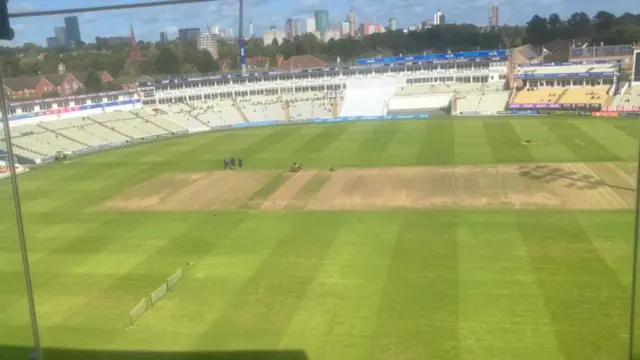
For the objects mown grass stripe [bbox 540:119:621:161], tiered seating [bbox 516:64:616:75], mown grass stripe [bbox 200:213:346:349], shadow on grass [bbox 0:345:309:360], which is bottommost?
shadow on grass [bbox 0:345:309:360]

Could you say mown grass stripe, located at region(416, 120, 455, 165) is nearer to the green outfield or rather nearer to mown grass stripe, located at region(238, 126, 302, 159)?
the green outfield

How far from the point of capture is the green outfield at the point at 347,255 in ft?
39.9

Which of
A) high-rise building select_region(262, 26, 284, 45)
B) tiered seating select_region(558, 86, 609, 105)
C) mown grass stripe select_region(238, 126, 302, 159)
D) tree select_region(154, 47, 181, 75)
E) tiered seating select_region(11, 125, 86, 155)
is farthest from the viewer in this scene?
high-rise building select_region(262, 26, 284, 45)

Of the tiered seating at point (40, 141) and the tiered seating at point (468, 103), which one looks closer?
the tiered seating at point (40, 141)

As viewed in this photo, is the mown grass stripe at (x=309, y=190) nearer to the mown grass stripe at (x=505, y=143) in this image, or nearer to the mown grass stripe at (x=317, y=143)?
the mown grass stripe at (x=317, y=143)

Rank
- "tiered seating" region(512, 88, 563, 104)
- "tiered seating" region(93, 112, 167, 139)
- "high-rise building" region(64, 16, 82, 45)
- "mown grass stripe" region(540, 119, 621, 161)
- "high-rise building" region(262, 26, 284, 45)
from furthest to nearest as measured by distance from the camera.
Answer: "high-rise building" region(262, 26, 284, 45), "tiered seating" region(512, 88, 563, 104), "tiered seating" region(93, 112, 167, 139), "mown grass stripe" region(540, 119, 621, 161), "high-rise building" region(64, 16, 82, 45)

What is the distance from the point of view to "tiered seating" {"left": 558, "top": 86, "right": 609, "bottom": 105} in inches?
1886

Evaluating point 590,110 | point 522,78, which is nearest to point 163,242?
point 590,110

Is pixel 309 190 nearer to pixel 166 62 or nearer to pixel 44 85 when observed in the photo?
pixel 44 85

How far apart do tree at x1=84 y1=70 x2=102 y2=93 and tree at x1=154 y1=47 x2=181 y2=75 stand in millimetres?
13368

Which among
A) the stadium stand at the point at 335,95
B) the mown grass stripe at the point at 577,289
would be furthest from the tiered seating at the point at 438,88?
the mown grass stripe at the point at 577,289

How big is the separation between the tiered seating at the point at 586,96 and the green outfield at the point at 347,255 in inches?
686

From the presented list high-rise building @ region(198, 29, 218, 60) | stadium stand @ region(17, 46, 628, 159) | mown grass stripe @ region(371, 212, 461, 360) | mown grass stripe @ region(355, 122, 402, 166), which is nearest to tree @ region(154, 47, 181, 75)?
stadium stand @ region(17, 46, 628, 159)

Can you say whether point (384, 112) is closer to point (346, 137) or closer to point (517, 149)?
point (346, 137)
